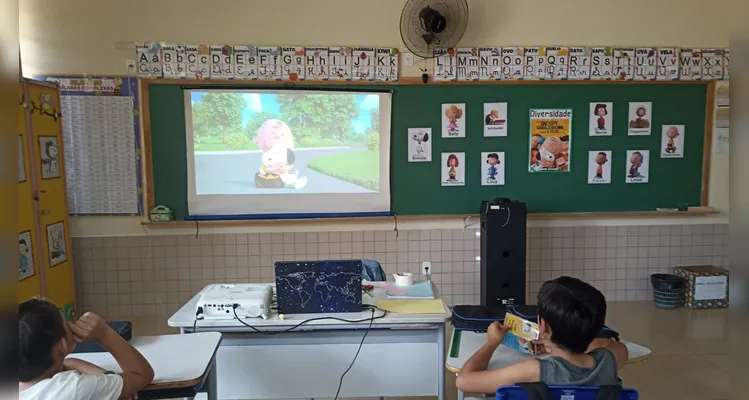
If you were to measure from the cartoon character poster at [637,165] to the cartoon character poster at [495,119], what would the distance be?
1191mm

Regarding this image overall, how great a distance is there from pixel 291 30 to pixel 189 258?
214 centimetres

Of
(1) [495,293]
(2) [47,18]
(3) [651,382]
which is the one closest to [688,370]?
(3) [651,382]

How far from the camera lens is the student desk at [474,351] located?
75.1 inches

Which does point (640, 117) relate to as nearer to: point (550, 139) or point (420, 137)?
point (550, 139)

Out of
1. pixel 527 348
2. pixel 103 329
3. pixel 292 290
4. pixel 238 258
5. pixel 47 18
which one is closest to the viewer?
pixel 103 329

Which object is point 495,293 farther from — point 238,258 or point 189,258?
point 189,258

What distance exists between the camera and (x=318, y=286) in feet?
7.72

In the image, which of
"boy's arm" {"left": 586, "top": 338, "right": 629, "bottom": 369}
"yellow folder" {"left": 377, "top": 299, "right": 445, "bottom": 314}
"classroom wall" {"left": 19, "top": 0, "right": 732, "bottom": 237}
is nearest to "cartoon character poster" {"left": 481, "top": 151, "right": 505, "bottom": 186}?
"classroom wall" {"left": 19, "top": 0, "right": 732, "bottom": 237}

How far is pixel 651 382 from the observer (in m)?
3.18

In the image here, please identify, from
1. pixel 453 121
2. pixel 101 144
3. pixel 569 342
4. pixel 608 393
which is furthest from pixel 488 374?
pixel 101 144

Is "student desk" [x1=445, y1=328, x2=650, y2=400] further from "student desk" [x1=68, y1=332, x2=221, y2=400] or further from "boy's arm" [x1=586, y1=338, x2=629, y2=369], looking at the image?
"student desk" [x1=68, y1=332, x2=221, y2=400]

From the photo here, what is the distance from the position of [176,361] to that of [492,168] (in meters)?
3.26

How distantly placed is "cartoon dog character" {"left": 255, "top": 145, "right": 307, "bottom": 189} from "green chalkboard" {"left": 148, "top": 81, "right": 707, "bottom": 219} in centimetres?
57

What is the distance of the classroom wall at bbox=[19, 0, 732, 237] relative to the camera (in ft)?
13.7
